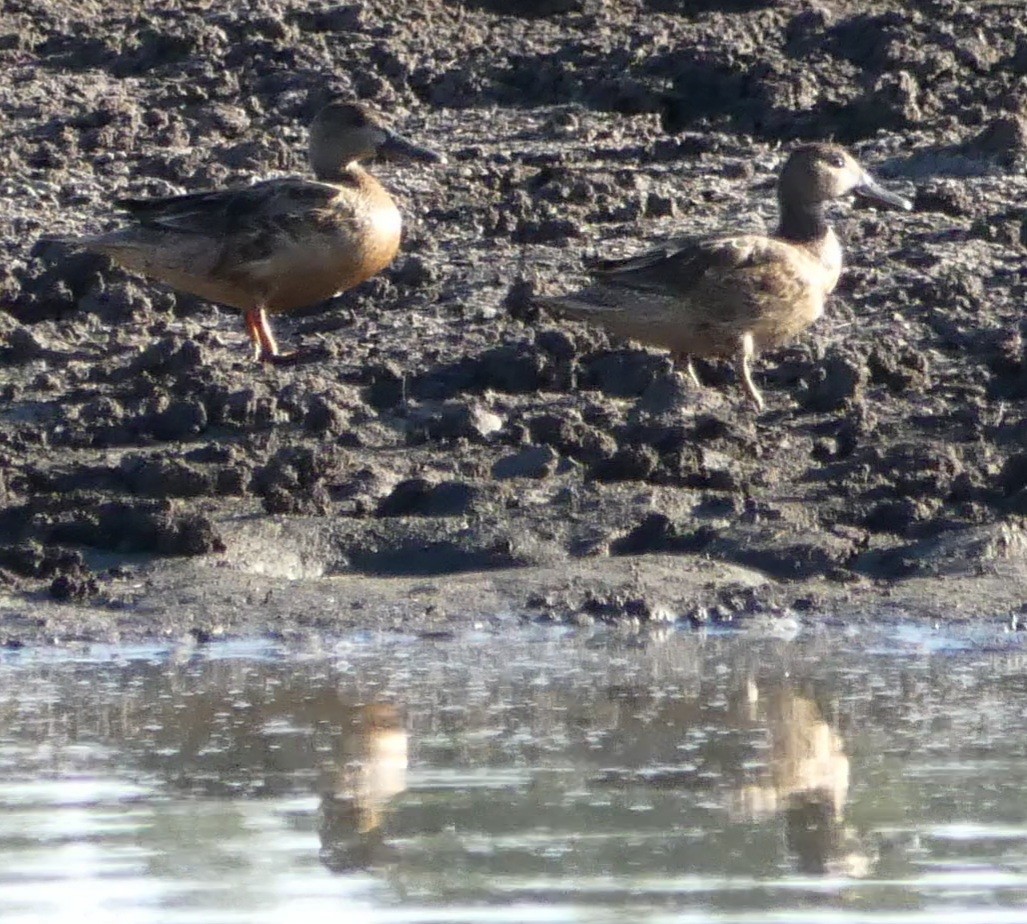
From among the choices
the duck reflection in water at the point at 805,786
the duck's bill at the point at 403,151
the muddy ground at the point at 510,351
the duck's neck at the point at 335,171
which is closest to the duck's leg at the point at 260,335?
the muddy ground at the point at 510,351

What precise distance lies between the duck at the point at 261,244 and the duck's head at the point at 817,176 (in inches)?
70.4

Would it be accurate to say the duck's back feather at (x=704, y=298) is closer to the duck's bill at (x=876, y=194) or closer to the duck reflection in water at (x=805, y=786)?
the duck's bill at (x=876, y=194)

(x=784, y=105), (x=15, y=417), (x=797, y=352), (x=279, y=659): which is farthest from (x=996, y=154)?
(x=279, y=659)

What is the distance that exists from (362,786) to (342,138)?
257 inches

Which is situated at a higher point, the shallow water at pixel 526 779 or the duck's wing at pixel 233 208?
the duck's wing at pixel 233 208

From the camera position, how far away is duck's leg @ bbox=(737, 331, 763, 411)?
36.7ft

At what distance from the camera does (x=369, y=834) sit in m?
6.79

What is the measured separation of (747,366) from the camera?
11445mm

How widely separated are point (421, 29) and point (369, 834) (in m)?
10.8

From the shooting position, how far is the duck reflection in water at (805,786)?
6.60 m

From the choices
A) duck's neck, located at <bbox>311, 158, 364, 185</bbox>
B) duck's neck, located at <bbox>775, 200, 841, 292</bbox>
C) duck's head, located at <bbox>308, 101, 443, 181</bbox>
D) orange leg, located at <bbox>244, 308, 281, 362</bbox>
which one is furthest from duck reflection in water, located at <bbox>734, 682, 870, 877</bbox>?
duck's head, located at <bbox>308, 101, 443, 181</bbox>

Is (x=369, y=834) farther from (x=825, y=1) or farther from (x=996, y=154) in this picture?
(x=825, y=1)

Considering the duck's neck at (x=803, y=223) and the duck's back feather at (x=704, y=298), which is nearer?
the duck's back feather at (x=704, y=298)

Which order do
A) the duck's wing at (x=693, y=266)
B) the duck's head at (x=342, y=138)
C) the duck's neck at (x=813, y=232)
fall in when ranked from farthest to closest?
the duck's head at (x=342, y=138), the duck's neck at (x=813, y=232), the duck's wing at (x=693, y=266)
